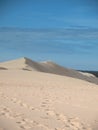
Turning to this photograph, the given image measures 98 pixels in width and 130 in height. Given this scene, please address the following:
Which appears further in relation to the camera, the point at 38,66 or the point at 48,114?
the point at 38,66

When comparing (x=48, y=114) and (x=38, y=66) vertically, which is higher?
(x=38, y=66)

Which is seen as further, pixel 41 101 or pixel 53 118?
pixel 41 101

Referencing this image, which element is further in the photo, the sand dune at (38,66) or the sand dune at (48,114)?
the sand dune at (38,66)

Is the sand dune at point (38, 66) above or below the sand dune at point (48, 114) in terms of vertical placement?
above

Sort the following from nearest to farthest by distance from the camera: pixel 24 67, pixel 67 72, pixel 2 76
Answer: pixel 2 76, pixel 24 67, pixel 67 72

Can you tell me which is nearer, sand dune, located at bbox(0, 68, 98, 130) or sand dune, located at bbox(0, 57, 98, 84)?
sand dune, located at bbox(0, 68, 98, 130)

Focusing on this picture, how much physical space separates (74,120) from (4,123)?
171 cm

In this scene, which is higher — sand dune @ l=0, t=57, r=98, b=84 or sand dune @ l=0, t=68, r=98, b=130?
sand dune @ l=0, t=57, r=98, b=84

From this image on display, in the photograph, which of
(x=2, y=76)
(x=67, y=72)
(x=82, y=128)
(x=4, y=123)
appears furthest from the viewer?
(x=67, y=72)

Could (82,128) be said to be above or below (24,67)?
below

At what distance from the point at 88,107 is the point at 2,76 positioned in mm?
10886

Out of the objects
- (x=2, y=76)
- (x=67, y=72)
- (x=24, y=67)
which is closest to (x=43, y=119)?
(x=2, y=76)

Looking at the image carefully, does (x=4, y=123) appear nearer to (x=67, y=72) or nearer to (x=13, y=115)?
(x=13, y=115)

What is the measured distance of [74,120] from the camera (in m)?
7.79
